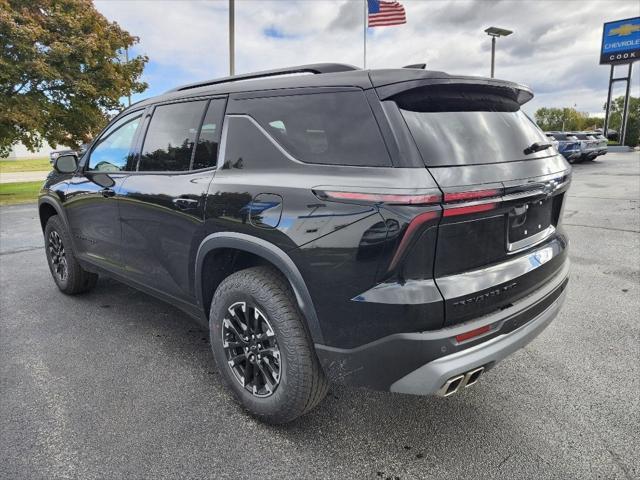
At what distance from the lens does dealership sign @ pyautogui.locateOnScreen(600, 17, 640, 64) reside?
36.2 meters

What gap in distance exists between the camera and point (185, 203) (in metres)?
2.76

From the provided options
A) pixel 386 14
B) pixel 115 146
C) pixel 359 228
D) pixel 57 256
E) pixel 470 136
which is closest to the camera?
pixel 359 228

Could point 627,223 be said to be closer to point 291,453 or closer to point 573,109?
point 291,453

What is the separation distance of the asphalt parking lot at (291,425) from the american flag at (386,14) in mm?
14018

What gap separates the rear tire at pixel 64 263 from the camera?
433 centimetres

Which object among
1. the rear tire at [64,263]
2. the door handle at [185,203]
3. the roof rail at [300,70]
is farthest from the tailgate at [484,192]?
the rear tire at [64,263]

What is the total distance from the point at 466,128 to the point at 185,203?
170 centimetres

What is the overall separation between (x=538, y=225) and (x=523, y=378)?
1.14m

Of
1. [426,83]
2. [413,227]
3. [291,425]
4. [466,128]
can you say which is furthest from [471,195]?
[291,425]

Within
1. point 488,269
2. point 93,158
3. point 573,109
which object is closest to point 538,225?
point 488,269

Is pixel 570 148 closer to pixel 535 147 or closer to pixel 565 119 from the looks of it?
pixel 535 147

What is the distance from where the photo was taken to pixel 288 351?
2197 mm

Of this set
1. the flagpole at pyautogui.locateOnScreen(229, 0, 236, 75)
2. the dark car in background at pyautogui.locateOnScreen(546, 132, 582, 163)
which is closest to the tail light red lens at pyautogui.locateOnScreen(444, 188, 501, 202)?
the flagpole at pyautogui.locateOnScreen(229, 0, 236, 75)

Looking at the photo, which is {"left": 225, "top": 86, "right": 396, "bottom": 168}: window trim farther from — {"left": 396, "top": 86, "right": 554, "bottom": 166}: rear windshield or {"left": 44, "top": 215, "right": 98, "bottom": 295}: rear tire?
{"left": 44, "top": 215, "right": 98, "bottom": 295}: rear tire
